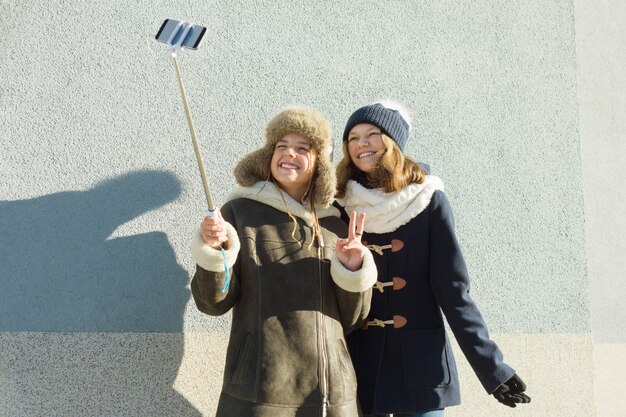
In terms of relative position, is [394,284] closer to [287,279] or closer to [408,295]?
[408,295]

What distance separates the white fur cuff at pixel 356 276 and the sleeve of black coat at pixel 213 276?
0.38 m

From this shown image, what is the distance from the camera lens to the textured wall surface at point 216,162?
3131mm

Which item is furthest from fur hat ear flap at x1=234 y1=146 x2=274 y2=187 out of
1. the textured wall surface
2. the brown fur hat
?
the textured wall surface

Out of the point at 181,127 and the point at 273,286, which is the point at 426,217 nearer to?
the point at 273,286

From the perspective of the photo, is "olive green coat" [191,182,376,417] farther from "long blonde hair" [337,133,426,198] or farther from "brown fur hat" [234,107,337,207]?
"long blonde hair" [337,133,426,198]

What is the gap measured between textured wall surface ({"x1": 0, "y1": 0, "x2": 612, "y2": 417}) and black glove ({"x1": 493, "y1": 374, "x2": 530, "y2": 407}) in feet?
3.26

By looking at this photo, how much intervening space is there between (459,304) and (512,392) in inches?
15.9

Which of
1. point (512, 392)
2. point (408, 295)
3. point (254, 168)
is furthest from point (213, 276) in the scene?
point (512, 392)

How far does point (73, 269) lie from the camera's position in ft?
10.3

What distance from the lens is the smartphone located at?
249 centimetres

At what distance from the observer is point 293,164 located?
296 centimetres

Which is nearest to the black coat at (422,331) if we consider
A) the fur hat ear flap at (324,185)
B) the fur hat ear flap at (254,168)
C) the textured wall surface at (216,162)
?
the fur hat ear flap at (324,185)

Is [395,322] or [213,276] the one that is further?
[395,322]

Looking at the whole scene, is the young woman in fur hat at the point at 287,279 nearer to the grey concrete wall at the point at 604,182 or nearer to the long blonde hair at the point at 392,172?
the long blonde hair at the point at 392,172
